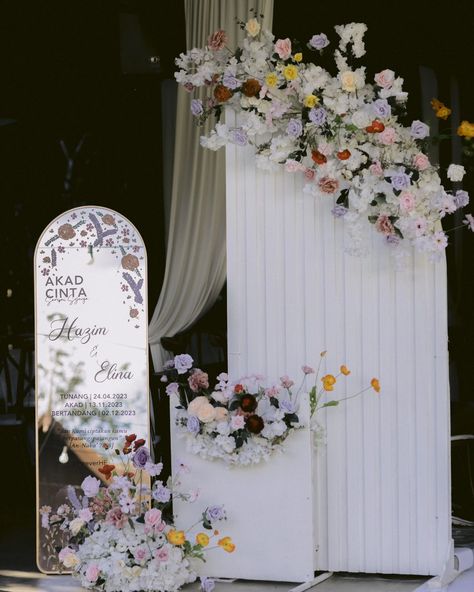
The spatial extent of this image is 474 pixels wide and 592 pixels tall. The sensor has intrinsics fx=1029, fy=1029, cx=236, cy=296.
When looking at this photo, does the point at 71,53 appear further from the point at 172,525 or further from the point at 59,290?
the point at 172,525

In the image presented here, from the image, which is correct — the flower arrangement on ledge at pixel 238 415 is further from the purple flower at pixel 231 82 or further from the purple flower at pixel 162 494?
the purple flower at pixel 231 82

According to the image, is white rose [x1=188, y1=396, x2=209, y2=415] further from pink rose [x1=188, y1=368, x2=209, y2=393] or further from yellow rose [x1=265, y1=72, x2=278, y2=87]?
yellow rose [x1=265, y1=72, x2=278, y2=87]

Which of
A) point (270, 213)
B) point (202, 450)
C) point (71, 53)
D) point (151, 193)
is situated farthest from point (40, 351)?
point (71, 53)

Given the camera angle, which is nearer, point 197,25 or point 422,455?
point 422,455

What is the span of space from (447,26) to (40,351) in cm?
400

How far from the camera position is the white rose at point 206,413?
3.86 m

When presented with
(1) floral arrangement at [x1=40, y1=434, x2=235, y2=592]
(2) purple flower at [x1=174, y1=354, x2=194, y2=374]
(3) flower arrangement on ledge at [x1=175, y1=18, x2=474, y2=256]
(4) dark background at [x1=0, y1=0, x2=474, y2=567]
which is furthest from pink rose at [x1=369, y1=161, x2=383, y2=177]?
(4) dark background at [x1=0, y1=0, x2=474, y2=567]

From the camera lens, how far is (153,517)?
3752mm

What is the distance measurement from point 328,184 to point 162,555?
150 cm

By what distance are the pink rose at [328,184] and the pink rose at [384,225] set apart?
21cm

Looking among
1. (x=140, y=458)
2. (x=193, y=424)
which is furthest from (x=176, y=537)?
(x=193, y=424)

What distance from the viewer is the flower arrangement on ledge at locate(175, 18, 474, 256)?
3.82 metres

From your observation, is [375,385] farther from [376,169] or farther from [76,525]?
[76,525]

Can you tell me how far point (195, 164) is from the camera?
5773 mm
